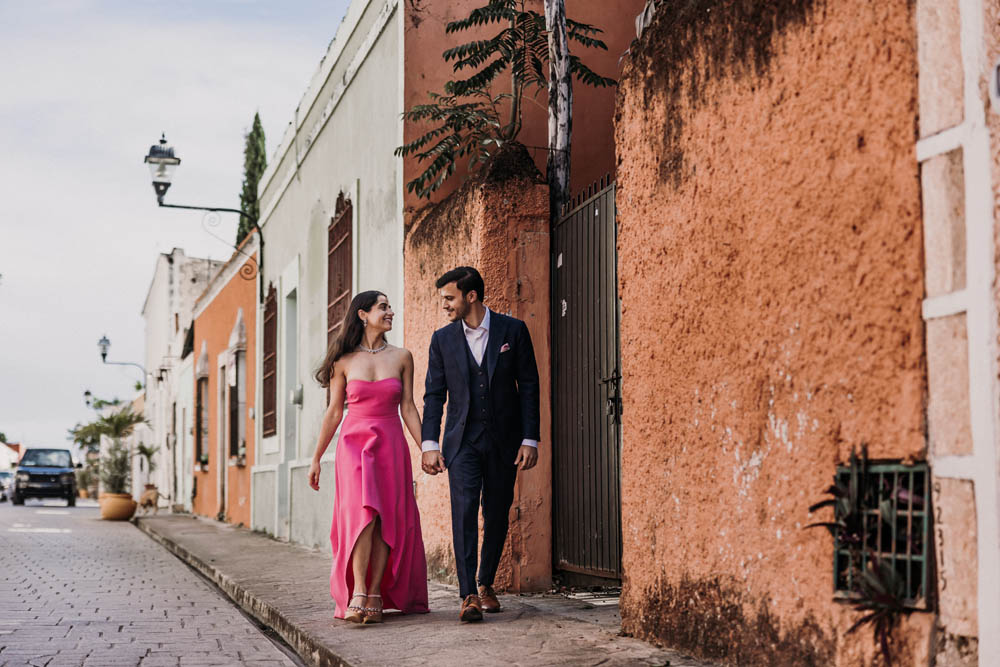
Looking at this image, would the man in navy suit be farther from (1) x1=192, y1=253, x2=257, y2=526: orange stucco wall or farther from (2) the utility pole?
(1) x1=192, y1=253, x2=257, y2=526: orange stucco wall

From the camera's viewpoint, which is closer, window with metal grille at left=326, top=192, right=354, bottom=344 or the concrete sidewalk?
the concrete sidewalk

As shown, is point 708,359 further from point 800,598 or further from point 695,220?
point 800,598

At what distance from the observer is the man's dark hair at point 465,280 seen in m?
6.86

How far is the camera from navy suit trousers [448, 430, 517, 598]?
673cm

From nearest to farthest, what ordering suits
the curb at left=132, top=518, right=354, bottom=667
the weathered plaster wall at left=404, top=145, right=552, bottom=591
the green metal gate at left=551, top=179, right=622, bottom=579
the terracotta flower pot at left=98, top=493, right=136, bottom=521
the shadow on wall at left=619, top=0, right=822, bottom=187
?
the shadow on wall at left=619, top=0, right=822, bottom=187 < the curb at left=132, top=518, right=354, bottom=667 < the green metal gate at left=551, top=179, right=622, bottom=579 < the weathered plaster wall at left=404, top=145, right=552, bottom=591 < the terracotta flower pot at left=98, top=493, right=136, bottom=521

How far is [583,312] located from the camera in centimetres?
783

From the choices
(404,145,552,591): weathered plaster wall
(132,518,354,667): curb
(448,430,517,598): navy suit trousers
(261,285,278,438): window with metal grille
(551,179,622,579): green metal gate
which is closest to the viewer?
(132,518,354,667): curb

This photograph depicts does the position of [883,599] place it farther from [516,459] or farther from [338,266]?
[338,266]

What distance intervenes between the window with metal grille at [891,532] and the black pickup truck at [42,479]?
3900 cm

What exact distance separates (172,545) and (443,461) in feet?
34.1

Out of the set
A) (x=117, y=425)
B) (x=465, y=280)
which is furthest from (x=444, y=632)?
(x=117, y=425)

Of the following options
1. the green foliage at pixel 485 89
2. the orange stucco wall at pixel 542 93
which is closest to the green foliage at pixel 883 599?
the green foliage at pixel 485 89

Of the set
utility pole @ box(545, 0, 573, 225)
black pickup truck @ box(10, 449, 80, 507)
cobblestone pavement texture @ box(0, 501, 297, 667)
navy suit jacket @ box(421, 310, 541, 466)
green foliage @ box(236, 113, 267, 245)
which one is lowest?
black pickup truck @ box(10, 449, 80, 507)

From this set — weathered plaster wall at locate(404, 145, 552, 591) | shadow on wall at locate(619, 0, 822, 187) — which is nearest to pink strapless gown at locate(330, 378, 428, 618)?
weathered plaster wall at locate(404, 145, 552, 591)
